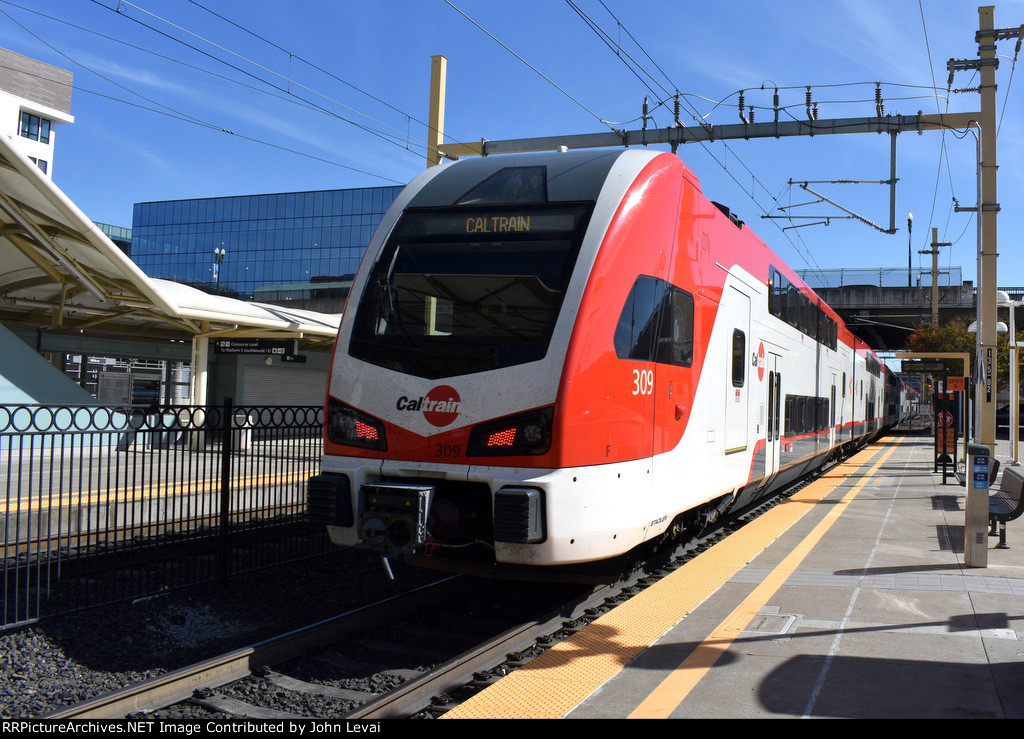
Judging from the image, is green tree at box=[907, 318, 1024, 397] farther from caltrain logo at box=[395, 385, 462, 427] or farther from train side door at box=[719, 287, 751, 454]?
caltrain logo at box=[395, 385, 462, 427]

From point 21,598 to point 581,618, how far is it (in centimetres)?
421

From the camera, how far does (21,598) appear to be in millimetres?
6125

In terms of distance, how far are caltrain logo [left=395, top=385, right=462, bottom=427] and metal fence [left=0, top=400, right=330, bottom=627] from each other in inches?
86.1

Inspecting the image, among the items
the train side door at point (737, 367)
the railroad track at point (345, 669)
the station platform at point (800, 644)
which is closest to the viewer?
the station platform at point (800, 644)

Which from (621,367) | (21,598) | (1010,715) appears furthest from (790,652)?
(21,598)

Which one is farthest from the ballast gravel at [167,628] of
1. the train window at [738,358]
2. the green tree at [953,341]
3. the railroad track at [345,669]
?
the green tree at [953,341]

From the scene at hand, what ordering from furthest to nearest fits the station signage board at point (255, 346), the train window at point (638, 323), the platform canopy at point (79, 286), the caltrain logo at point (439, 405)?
the station signage board at point (255, 346), the platform canopy at point (79, 286), the train window at point (638, 323), the caltrain logo at point (439, 405)

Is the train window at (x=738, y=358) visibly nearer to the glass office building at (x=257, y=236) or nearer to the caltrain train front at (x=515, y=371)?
the caltrain train front at (x=515, y=371)

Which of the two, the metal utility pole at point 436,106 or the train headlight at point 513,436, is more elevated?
the metal utility pole at point 436,106

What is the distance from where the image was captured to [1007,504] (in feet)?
28.2

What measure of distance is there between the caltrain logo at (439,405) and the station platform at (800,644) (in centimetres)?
166

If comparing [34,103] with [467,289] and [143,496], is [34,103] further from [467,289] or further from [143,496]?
[467,289]

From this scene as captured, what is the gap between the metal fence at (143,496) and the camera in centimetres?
583

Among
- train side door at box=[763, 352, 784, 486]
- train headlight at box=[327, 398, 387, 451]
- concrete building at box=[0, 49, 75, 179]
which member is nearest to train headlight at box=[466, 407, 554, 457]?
train headlight at box=[327, 398, 387, 451]
